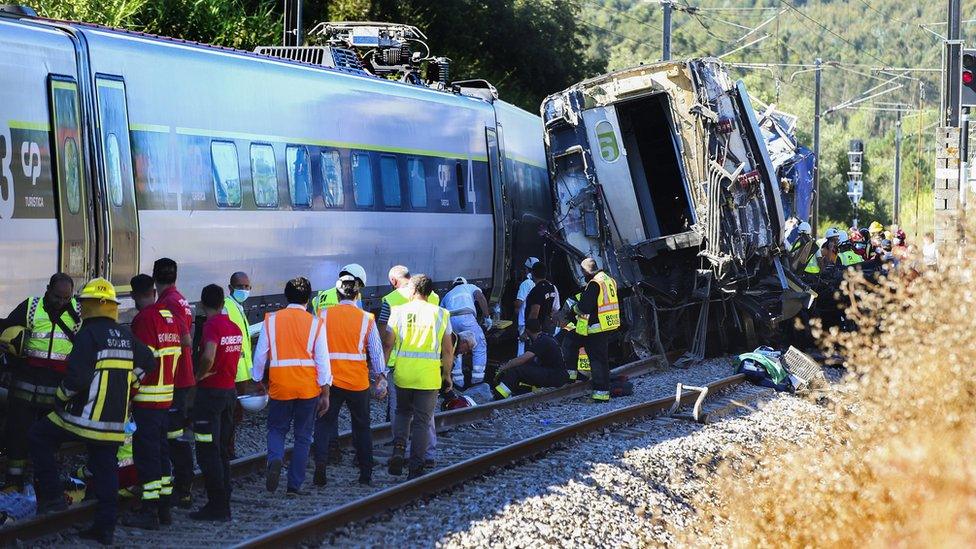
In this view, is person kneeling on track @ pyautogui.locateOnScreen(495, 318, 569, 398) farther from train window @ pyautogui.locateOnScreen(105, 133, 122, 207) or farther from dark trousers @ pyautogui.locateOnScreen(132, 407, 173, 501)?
dark trousers @ pyautogui.locateOnScreen(132, 407, 173, 501)

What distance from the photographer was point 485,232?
19.6 meters

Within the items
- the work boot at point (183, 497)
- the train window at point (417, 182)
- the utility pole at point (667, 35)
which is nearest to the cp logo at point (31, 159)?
the work boot at point (183, 497)

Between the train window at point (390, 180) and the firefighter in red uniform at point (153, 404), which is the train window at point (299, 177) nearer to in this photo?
the train window at point (390, 180)

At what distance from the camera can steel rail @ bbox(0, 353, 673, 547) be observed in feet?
27.9

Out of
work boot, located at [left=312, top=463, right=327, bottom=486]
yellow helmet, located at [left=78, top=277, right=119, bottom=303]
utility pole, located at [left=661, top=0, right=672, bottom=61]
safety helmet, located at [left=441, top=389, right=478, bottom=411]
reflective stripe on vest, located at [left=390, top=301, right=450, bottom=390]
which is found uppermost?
utility pole, located at [left=661, top=0, right=672, bottom=61]

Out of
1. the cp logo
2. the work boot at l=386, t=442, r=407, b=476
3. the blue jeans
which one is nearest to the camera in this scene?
the blue jeans

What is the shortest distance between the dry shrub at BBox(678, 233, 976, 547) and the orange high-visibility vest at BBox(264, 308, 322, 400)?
2901 mm

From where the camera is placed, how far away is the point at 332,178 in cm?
1541

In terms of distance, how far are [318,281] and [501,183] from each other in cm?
565

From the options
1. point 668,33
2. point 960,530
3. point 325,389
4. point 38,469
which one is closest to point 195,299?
point 325,389

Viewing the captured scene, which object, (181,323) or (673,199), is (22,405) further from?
(673,199)

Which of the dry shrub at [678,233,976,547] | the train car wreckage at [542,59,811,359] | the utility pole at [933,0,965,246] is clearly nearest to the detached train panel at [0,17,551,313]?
the train car wreckage at [542,59,811,359]

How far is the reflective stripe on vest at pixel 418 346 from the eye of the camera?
1050 cm

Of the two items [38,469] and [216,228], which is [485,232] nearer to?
[216,228]
